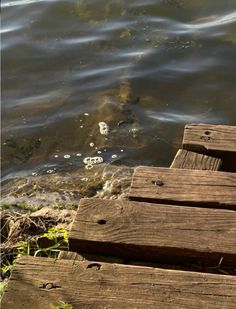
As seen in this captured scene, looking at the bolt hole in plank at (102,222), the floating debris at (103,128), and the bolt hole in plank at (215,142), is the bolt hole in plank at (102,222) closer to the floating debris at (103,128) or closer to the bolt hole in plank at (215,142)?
the bolt hole in plank at (215,142)

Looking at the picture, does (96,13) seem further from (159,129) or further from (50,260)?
(50,260)

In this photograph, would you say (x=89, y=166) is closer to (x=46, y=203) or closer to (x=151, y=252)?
(x=46, y=203)

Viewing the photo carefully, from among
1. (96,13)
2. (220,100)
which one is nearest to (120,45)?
(96,13)

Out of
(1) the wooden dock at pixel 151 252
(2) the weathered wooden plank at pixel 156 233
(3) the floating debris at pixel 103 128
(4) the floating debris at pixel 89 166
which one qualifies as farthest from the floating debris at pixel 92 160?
(2) the weathered wooden plank at pixel 156 233

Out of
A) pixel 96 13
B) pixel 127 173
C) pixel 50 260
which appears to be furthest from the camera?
pixel 96 13

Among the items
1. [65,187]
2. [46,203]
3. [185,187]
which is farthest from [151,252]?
[65,187]

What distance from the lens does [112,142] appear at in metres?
5.29

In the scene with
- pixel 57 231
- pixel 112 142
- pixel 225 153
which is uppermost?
pixel 225 153

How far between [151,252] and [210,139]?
961 millimetres

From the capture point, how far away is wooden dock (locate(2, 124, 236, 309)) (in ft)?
6.81

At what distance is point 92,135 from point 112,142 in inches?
10.3

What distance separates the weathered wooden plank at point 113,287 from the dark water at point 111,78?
9.25 feet

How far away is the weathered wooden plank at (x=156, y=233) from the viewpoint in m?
2.31

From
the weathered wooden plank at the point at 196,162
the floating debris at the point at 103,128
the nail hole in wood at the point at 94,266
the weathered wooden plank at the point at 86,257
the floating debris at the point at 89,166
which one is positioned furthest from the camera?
the floating debris at the point at 103,128
